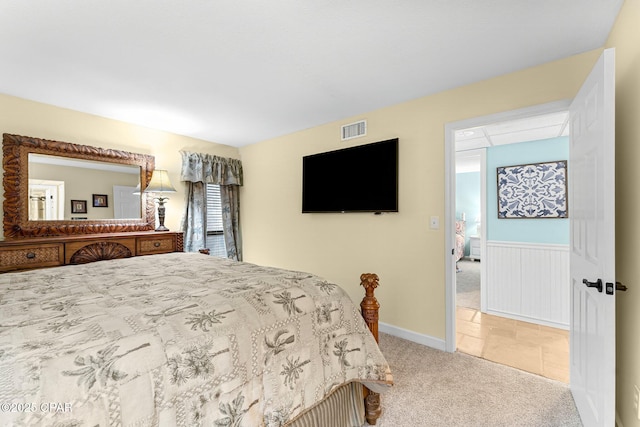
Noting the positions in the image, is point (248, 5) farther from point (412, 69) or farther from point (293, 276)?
point (293, 276)

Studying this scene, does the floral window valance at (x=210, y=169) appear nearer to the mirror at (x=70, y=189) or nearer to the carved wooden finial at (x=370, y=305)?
the mirror at (x=70, y=189)

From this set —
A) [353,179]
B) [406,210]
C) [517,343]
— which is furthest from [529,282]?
[353,179]

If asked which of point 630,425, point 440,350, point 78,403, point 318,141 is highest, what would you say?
point 318,141

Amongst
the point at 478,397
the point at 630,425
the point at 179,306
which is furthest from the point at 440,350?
the point at 179,306

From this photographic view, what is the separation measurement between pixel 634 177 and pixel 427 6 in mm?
1371

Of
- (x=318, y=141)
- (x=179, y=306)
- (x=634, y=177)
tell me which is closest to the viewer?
(x=179, y=306)

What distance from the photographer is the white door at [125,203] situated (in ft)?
11.0

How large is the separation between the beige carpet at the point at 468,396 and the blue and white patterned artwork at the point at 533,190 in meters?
1.97

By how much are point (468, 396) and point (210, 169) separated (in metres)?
3.86

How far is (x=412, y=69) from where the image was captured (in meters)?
2.29

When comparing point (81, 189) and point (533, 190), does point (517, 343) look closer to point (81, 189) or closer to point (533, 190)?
point (533, 190)

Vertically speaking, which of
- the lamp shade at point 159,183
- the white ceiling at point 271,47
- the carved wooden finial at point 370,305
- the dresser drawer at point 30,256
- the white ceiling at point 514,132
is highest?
the white ceiling at point 271,47

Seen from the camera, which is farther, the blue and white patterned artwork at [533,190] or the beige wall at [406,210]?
the blue and white patterned artwork at [533,190]

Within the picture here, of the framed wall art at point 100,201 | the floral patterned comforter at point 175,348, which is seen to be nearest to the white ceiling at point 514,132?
the floral patterned comforter at point 175,348
